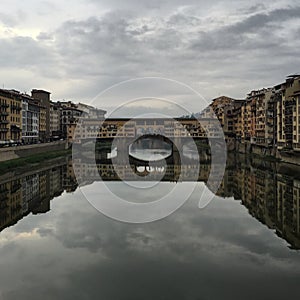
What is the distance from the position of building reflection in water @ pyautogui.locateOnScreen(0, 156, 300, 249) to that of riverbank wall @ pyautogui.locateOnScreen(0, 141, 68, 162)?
1461 millimetres

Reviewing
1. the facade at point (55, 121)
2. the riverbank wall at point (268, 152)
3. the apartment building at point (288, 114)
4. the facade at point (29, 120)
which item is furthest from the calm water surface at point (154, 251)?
the facade at point (55, 121)

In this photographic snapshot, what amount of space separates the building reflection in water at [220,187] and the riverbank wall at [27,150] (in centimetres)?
146

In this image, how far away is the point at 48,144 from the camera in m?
28.0

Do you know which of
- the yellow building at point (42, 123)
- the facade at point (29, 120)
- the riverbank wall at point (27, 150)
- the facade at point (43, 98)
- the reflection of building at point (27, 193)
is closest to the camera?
the reflection of building at point (27, 193)

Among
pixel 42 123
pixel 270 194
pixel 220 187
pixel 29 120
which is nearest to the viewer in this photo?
pixel 270 194

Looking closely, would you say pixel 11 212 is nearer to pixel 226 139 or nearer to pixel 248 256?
pixel 248 256

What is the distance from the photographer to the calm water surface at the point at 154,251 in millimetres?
5762

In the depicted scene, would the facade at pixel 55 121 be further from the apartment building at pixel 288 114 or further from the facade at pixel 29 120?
the apartment building at pixel 288 114

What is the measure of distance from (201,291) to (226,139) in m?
32.6

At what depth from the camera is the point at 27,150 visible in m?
23.5

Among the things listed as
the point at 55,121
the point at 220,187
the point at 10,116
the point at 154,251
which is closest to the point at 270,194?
the point at 220,187

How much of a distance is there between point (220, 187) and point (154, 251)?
8.38 metres

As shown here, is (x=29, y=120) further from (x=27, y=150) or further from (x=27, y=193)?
(x=27, y=193)

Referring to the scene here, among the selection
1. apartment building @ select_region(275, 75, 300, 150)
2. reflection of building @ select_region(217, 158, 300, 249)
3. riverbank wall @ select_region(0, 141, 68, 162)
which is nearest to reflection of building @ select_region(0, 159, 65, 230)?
riverbank wall @ select_region(0, 141, 68, 162)
